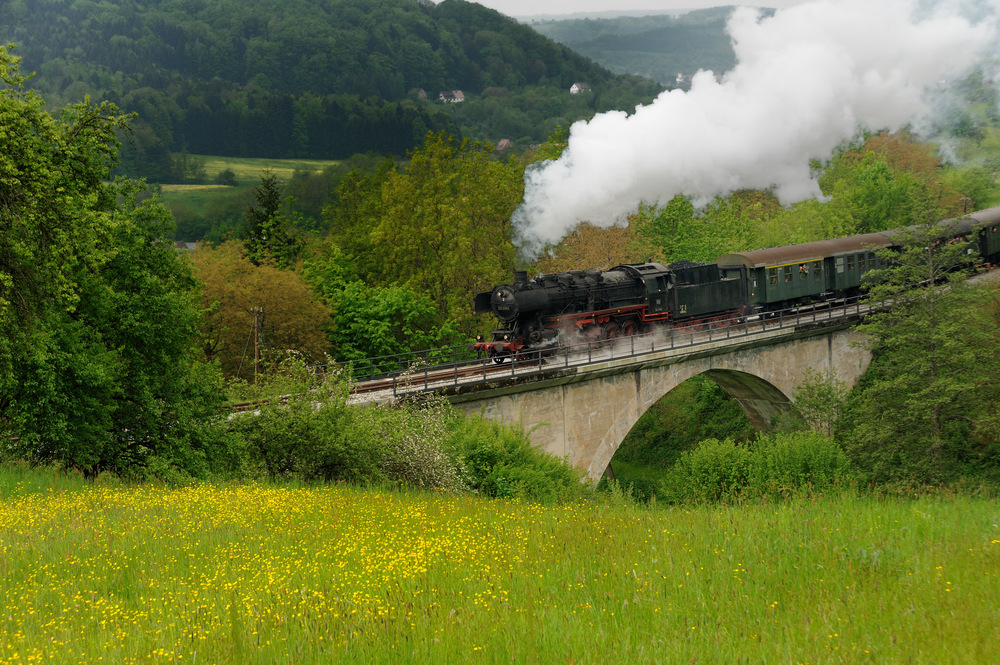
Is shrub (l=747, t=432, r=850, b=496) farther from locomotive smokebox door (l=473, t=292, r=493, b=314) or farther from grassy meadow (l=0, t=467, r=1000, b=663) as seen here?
grassy meadow (l=0, t=467, r=1000, b=663)

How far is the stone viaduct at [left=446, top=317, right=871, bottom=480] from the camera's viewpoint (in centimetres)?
2458

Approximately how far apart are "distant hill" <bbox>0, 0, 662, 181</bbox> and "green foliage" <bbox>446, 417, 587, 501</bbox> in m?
98.4

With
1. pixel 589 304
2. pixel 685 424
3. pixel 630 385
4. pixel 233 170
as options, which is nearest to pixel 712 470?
pixel 630 385

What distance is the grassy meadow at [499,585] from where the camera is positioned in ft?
19.9

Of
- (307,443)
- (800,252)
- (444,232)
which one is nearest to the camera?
(307,443)

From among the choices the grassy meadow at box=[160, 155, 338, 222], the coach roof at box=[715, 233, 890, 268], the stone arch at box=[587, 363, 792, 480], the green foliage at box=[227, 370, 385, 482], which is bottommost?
the stone arch at box=[587, 363, 792, 480]

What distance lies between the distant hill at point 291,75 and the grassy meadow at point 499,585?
110150mm

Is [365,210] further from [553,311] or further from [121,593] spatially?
[121,593]

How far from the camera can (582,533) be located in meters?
9.77

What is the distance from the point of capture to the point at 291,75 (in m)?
173

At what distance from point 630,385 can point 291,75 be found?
16475cm

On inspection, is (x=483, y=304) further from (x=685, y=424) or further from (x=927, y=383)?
(x=685, y=424)

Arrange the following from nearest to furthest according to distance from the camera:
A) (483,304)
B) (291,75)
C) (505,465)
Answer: (505,465) → (483,304) → (291,75)

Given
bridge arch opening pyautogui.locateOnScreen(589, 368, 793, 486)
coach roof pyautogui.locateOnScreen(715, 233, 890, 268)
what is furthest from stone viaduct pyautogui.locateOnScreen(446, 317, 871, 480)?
bridge arch opening pyautogui.locateOnScreen(589, 368, 793, 486)
